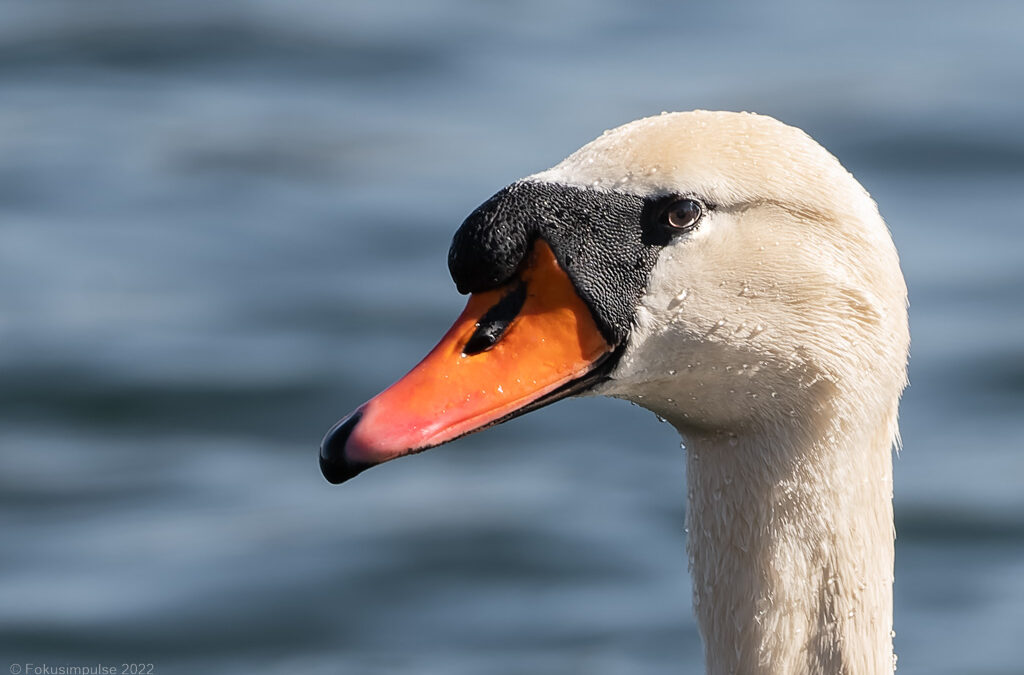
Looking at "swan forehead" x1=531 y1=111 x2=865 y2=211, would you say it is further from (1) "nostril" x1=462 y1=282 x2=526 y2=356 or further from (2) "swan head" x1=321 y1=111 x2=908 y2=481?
(1) "nostril" x1=462 y1=282 x2=526 y2=356

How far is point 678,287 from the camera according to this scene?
3713 mm

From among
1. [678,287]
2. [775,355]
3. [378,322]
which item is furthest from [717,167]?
[378,322]

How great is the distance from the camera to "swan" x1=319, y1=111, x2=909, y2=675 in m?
3.63

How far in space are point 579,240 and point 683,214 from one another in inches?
8.0

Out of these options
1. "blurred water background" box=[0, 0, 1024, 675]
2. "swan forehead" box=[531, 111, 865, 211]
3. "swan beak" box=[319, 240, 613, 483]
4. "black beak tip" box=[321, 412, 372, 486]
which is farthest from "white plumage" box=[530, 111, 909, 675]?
"blurred water background" box=[0, 0, 1024, 675]

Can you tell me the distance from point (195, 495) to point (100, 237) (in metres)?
2.04

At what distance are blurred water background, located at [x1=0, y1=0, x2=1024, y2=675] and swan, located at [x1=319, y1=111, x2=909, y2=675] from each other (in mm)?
2919

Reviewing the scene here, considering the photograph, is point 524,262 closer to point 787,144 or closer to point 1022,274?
point 787,144

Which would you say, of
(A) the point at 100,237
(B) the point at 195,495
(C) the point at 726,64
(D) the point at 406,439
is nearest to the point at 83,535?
(B) the point at 195,495

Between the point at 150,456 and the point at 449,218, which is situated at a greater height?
the point at 449,218

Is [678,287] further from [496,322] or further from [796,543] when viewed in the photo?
[796,543]

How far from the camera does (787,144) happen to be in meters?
3.67

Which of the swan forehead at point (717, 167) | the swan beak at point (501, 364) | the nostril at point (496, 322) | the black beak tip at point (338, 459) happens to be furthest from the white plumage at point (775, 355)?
the black beak tip at point (338, 459)

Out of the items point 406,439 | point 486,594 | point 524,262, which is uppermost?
point 486,594
